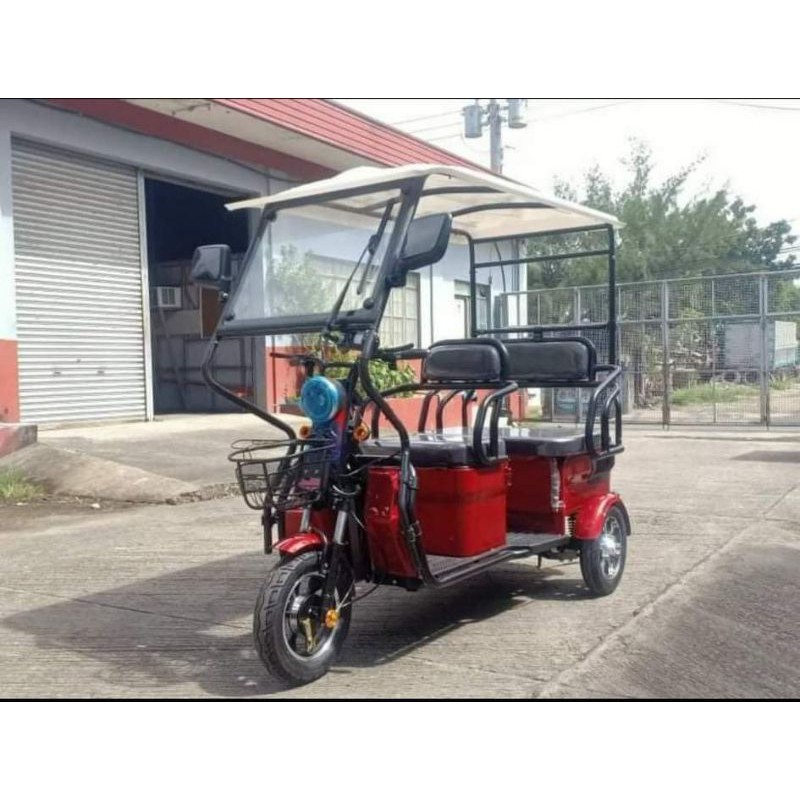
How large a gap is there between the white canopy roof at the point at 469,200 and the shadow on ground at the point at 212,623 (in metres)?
2.15

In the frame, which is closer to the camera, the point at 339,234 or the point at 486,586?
the point at 339,234

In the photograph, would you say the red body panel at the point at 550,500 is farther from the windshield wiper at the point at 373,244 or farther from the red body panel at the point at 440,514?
the windshield wiper at the point at 373,244

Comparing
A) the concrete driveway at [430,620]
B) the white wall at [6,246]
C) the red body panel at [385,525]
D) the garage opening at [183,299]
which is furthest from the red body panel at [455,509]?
the garage opening at [183,299]

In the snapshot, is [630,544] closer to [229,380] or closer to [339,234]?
[339,234]

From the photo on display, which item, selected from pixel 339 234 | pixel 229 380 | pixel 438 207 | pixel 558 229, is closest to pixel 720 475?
pixel 558 229

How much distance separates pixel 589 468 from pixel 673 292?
10.8 m

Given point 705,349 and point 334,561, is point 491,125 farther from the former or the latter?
point 334,561

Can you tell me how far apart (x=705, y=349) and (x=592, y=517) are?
35.2 feet

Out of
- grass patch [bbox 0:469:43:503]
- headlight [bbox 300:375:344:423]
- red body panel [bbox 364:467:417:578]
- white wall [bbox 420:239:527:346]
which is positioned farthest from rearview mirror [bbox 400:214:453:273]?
white wall [bbox 420:239:527:346]

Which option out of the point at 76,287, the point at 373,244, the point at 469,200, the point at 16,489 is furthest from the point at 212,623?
the point at 76,287

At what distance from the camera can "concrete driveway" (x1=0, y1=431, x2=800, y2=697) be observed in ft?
12.6

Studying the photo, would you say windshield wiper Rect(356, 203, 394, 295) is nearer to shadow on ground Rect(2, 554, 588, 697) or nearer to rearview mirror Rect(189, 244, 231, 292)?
rearview mirror Rect(189, 244, 231, 292)

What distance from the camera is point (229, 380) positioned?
15.4m

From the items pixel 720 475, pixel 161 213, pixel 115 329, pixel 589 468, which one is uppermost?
pixel 161 213
